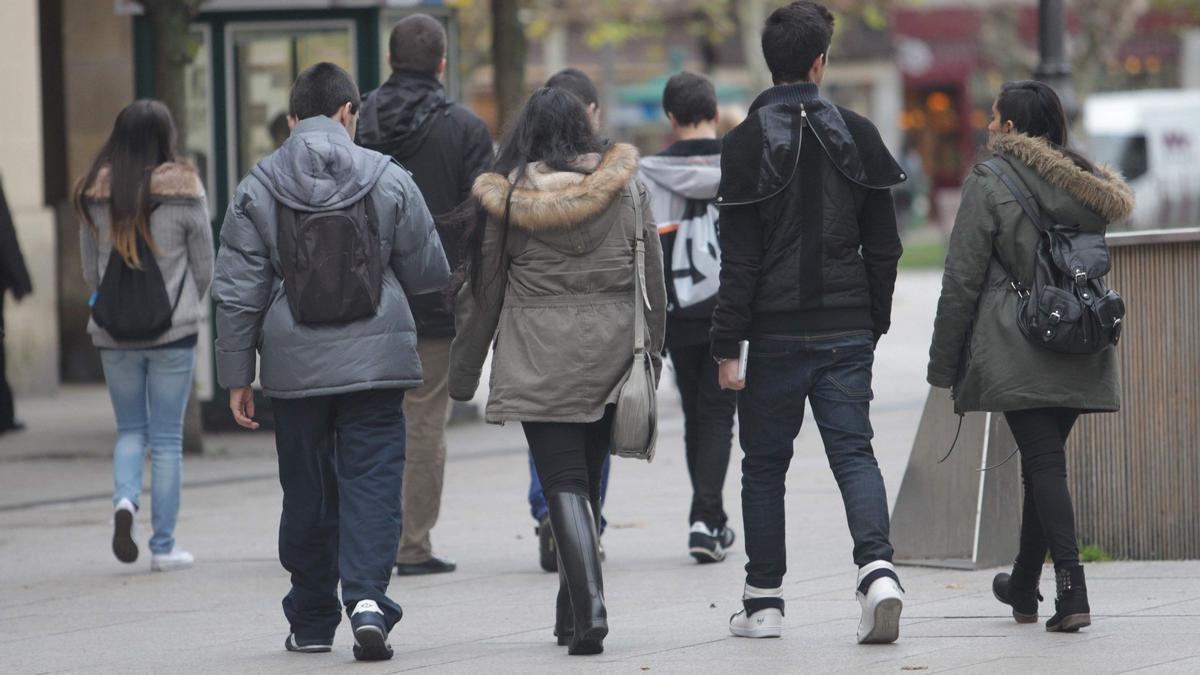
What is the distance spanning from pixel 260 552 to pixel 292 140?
2.86 meters

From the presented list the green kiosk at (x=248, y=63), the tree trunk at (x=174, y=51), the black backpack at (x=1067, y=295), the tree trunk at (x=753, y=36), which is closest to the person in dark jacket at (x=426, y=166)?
the black backpack at (x=1067, y=295)

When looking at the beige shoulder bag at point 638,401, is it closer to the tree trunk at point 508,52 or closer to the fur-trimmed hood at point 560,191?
the fur-trimmed hood at point 560,191

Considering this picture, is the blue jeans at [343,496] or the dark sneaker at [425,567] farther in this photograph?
the dark sneaker at [425,567]

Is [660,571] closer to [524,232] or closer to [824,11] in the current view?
[524,232]

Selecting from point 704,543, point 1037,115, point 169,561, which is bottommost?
point 169,561

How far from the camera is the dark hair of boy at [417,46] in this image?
754cm

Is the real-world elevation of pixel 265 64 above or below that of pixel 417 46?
above

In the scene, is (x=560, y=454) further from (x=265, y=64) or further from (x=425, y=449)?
(x=265, y=64)

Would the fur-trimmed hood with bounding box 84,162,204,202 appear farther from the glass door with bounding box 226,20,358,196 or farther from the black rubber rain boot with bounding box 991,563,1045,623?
the glass door with bounding box 226,20,358,196

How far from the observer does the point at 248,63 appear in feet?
39.1

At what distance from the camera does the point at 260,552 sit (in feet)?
27.2

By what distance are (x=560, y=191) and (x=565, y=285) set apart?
0.94 ft

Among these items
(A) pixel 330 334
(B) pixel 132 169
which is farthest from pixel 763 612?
(B) pixel 132 169

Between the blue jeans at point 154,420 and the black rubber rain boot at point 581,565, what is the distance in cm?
251
